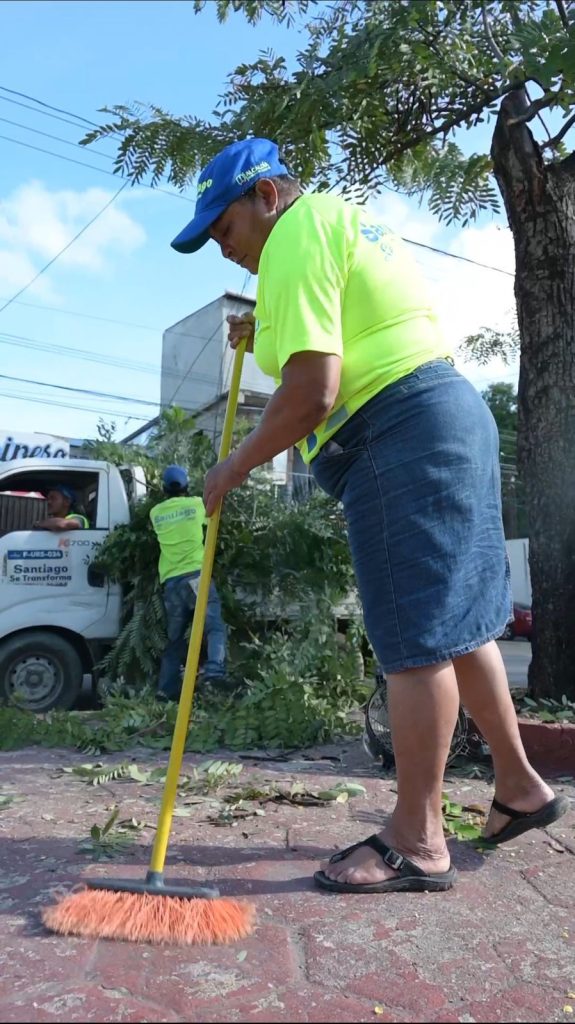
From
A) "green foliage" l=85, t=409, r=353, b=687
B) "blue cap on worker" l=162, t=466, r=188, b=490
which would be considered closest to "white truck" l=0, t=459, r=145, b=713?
"green foliage" l=85, t=409, r=353, b=687

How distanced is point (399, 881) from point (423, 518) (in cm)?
90

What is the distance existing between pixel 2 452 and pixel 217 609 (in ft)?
12.1

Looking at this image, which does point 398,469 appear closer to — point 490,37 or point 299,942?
point 299,942

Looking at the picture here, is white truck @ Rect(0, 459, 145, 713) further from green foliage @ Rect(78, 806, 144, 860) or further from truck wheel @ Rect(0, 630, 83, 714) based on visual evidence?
green foliage @ Rect(78, 806, 144, 860)

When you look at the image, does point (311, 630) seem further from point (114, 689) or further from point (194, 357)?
point (194, 357)

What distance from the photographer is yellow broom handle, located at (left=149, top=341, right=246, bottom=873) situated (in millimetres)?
2135

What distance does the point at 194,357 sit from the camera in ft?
83.9

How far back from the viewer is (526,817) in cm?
235

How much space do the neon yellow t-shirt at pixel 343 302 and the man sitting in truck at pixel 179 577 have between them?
3751mm

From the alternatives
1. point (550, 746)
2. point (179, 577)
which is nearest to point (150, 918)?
point (550, 746)

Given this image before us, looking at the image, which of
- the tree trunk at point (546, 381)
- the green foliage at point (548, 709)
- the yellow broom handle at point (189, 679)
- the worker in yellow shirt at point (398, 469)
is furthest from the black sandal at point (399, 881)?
the tree trunk at point (546, 381)

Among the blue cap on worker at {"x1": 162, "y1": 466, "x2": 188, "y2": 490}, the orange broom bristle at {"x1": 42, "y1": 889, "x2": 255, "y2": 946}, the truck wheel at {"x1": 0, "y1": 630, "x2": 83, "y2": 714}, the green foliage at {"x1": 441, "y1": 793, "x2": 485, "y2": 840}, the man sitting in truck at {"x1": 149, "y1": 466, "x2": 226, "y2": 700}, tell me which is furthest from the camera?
the blue cap on worker at {"x1": 162, "y1": 466, "x2": 188, "y2": 490}

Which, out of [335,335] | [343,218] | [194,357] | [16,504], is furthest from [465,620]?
[194,357]

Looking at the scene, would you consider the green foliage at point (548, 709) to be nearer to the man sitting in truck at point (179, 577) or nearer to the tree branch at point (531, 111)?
the man sitting in truck at point (179, 577)
